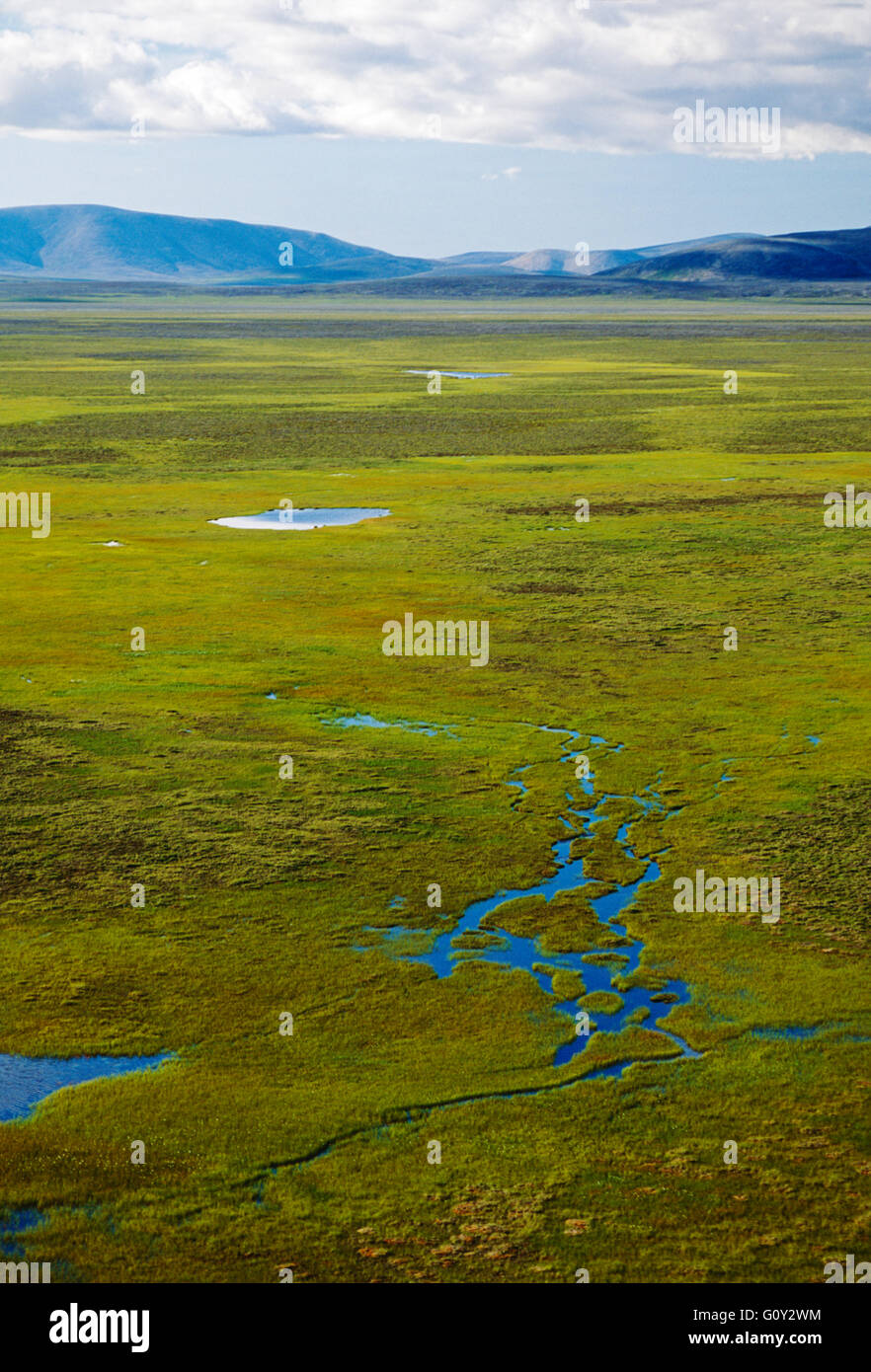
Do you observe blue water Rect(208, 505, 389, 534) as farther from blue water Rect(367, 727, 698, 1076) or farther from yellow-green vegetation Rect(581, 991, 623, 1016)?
yellow-green vegetation Rect(581, 991, 623, 1016)

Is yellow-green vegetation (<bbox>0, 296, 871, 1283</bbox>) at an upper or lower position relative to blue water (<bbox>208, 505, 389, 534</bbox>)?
lower

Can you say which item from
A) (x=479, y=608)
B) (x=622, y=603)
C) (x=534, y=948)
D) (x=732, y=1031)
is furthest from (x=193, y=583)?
(x=732, y=1031)

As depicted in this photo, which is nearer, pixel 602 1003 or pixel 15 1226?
pixel 15 1226

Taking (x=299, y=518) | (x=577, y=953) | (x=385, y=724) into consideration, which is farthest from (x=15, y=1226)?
(x=299, y=518)

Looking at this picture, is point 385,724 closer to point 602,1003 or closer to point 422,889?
point 422,889

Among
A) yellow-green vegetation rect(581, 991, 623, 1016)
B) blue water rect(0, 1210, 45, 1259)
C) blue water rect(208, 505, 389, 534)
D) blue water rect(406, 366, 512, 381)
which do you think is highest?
blue water rect(406, 366, 512, 381)

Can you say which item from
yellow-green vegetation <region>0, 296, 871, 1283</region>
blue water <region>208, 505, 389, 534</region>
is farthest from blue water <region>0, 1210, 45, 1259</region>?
blue water <region>208, 505, 389, 534</region>

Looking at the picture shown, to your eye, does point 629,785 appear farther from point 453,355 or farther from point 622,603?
point 453,355
